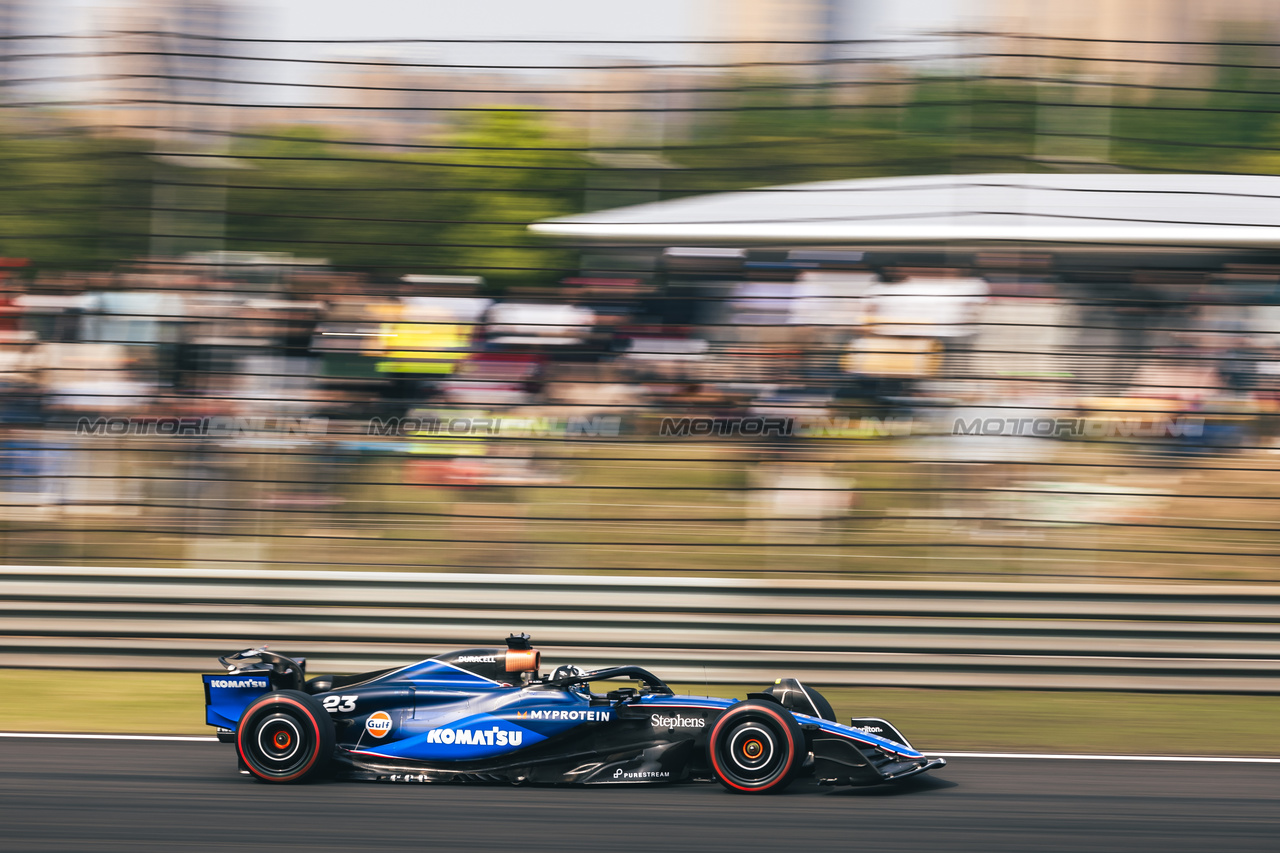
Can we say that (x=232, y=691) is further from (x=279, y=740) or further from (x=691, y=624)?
(x=691, y=624)

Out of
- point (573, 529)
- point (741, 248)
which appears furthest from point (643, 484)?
point (741, 248)

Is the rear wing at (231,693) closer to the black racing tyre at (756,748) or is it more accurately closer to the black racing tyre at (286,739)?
the black racing tyre at (286,739)

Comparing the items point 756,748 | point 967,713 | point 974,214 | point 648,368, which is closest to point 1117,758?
point 967,713

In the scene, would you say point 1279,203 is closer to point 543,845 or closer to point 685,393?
point 685,393

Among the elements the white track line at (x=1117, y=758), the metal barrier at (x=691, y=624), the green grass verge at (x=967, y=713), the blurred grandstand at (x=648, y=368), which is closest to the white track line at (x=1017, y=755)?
the white track line at (x=1117, y=758)

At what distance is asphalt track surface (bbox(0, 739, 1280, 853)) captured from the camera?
4.39 meters

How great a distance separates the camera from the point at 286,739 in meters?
5.17

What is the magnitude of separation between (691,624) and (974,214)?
2.56 m

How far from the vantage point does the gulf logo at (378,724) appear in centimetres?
521

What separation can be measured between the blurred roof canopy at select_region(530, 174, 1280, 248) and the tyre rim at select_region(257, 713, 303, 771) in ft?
13.6

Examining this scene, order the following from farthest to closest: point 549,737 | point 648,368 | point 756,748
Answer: point 648,368 → point 549,737 → point 756,748

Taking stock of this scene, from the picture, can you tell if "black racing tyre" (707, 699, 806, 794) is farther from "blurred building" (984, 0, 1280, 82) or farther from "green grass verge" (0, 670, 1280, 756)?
"blurred building" (984, 0, 1280, 82)

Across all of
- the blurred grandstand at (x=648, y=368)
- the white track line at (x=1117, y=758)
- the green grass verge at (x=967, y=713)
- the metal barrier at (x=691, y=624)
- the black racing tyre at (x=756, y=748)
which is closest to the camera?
the black racing tyre at (x=756, y=748)

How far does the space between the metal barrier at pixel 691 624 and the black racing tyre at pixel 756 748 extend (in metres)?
2.00
